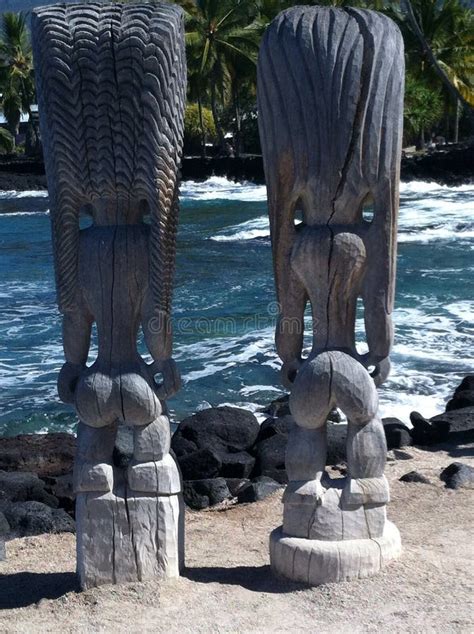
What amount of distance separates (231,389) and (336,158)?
24.4 feet

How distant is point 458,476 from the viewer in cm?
658

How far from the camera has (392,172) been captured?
179 inches

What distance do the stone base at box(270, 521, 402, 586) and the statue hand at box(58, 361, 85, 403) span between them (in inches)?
43.7

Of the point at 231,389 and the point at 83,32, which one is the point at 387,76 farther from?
the point at 231,389

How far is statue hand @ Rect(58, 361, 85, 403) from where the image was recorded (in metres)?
4.77

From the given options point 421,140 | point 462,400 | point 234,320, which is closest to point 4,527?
point 462,400

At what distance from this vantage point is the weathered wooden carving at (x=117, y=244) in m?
4.48

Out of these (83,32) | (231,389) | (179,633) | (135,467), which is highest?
(83,32)

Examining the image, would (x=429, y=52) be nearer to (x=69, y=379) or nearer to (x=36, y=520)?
(x=36, y=520)

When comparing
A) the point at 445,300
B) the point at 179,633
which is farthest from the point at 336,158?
the point at 445,300

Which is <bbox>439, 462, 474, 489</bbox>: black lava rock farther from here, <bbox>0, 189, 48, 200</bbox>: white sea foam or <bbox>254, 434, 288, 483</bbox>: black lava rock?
<bbox>0, 189, 48, 200</bbox>: white sea foam

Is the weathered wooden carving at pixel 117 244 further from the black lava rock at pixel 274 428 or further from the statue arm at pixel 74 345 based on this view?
the black lava rock at pixel 274 428

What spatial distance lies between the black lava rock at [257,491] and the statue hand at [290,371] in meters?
2.07

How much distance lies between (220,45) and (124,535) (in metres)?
39.1
